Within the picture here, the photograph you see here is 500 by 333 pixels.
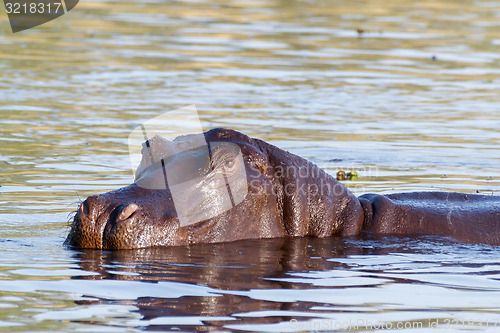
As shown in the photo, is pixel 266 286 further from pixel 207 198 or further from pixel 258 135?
pixel 258 135

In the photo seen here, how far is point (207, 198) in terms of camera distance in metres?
7.29

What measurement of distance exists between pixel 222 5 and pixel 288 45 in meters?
8.85

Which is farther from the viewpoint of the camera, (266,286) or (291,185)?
(291,185)

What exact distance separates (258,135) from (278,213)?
598cm

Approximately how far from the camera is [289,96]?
1733 centimetres

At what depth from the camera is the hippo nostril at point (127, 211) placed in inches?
277

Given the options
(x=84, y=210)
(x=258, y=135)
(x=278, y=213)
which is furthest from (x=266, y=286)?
(x=258, y=135)

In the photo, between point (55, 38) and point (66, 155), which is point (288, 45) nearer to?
point (55, 38)

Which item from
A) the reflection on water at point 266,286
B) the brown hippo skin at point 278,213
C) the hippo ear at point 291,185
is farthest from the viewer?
the hippo ear at point 291,185

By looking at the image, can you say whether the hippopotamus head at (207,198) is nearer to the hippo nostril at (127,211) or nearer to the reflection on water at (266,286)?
the hippo nostril at (127,211)

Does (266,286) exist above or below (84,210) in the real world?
below

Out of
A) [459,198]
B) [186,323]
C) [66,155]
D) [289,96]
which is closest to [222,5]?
[289,96]

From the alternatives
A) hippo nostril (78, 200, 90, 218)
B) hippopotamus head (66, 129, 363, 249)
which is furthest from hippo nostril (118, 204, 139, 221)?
hippo nostril (78, 200, 90, 218)

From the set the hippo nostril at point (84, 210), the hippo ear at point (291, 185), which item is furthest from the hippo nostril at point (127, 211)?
the hippo ear at point (291, 185)
